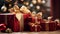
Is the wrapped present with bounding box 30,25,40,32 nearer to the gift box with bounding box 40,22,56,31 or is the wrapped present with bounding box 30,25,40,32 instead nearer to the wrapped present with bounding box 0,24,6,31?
the gift box with bounding box 40,22,56,31

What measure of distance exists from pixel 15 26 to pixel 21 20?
0.05 m

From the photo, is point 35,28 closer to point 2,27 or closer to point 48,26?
point 48,26

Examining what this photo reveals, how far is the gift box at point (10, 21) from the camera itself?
35.4 inches

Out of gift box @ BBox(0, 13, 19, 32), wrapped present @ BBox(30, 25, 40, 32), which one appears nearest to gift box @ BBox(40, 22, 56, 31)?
wrapped present @ BBox(30, 25, 40, 32)

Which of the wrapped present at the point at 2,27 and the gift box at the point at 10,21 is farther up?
the gift box at the point at 10,21

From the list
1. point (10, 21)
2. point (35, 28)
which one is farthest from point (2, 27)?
point (35, 28)

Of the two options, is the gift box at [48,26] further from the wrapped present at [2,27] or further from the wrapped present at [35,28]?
the wrapped present at [2,27]

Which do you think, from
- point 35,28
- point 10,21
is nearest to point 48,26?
point 35,28

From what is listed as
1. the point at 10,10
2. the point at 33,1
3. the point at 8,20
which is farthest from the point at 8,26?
the point at 33,1

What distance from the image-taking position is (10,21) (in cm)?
91

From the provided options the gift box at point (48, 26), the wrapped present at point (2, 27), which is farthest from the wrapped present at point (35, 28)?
the wrapped present at point (2, 27)

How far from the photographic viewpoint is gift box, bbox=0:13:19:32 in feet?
2.95

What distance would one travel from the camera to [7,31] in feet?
2.89

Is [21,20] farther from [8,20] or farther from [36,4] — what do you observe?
[36,4]
